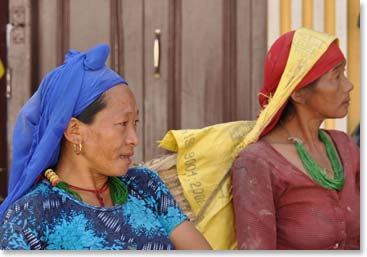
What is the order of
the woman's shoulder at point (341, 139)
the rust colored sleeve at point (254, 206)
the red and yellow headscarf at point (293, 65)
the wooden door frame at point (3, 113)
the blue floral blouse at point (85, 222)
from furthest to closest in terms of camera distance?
the wooden door frame at point (3, 113), the woman's shoulder at point (341, 139), the red and yellow headscarf at point (293, 65), the rust colored sleeve at point (254, 206), the blue floral blouse at point (85, 222)

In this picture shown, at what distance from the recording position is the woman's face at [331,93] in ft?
9.69

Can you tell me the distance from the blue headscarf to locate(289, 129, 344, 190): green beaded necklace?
2.87 feet

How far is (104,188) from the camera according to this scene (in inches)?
92.8

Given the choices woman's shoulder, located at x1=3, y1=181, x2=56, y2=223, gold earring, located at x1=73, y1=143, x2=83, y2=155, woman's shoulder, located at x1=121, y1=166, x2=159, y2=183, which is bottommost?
woman's shoulder, located at x1=3, y1=181, x2=56, y2=223

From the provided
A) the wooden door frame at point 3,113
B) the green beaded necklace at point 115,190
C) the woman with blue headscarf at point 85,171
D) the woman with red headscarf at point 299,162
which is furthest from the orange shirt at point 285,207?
the wooden door frame at point 3,113

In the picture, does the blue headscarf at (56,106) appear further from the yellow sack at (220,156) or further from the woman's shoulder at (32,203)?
the yellow sack at (220,156)

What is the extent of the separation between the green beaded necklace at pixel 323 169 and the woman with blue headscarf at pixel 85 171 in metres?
0.65

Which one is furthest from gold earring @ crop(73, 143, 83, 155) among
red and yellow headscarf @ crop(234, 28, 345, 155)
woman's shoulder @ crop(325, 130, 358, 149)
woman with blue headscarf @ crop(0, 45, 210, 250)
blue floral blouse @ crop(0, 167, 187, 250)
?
woman's shoulder @ crop(325, 130, 358, 149)

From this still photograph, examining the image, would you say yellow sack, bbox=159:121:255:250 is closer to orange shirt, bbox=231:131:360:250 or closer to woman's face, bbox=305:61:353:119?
orange shirt, bbox=231:131:360:250

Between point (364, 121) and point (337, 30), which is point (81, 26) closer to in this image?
point (337, 30)

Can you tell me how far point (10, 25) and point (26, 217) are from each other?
6.36ft

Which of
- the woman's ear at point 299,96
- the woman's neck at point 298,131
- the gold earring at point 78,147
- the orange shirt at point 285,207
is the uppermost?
the woman's ear at point 299,96

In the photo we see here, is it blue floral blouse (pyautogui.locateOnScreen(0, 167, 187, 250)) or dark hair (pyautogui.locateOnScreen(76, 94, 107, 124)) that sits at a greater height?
dark hair (pyautogui.locateOnScreen(76, 94, 107, 124))

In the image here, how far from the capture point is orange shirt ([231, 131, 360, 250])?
280 centimetres
